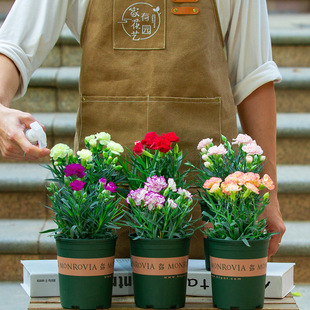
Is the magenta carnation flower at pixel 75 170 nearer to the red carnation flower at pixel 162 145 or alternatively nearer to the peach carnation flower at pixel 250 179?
the red carnation flower at pixel 162 145

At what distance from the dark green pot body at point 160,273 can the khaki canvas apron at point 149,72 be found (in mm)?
352

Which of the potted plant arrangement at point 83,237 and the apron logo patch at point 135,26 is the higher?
the apron logo patch at point 135,26

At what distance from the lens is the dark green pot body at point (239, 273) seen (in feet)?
2.91

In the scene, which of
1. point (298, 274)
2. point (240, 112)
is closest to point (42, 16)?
point (240, 112)

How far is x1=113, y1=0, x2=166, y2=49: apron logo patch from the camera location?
4.19 ft

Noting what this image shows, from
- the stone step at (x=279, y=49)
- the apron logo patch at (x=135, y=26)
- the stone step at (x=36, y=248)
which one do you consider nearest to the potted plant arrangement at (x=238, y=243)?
the apron logo patch at (x=135, y=26)

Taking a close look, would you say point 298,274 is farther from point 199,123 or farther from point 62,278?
point 62,278

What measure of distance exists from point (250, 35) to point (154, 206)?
593mm

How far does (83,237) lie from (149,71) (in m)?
0.50

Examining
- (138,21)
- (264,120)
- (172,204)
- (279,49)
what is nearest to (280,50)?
(279,49)

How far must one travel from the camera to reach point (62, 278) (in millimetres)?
912

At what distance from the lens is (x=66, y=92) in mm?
2803

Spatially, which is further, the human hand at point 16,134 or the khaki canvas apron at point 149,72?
the khaki canvas apron at point 149,72

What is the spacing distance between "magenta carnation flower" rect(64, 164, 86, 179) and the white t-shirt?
1.18ft
